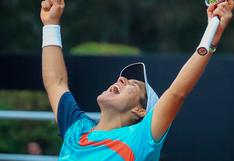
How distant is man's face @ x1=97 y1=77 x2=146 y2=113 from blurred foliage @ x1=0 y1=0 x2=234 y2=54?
14.9 meters

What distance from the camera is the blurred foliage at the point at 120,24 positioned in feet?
64.2

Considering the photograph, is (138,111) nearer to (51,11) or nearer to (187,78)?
(187,78)

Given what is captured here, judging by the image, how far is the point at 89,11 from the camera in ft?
68.1

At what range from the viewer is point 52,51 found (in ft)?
15.0

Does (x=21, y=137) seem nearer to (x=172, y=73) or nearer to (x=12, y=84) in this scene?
(x=12, y=84)

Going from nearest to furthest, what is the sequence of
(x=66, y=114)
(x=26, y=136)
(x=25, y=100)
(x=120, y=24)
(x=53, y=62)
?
(x=66, y=114), (x=53, y=62), (x=26, y=136), (x=25, y=100), (x=120, y=24)

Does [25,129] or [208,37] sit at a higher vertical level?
[208,37]

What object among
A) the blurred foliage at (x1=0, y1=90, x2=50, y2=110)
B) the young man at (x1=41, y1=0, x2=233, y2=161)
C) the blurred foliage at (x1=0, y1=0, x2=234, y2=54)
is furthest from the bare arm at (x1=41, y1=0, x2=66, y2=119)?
the blurred foliage at (x1=0, y1=0, x2=234, y2=54)

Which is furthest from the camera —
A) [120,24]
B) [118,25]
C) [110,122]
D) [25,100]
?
[120,24]

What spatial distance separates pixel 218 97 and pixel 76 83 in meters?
1.32

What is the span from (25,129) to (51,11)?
459 centimetres

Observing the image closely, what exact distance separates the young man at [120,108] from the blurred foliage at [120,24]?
47.8 feet

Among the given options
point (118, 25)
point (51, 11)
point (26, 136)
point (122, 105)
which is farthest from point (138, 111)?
point (118, 25)

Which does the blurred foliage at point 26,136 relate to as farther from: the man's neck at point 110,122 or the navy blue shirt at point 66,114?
the man's neck at point 110,122
